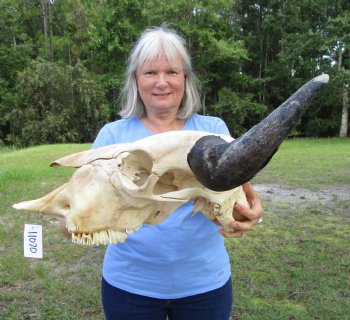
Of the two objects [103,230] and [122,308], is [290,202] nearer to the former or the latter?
[122,308]

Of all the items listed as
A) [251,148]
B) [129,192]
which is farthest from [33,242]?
[251,148]

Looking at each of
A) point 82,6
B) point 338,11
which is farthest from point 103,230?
point 82,6

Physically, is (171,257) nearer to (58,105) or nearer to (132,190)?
(132,190)

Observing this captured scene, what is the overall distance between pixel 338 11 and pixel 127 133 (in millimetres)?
25217

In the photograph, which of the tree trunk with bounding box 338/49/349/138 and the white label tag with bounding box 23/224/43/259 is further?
the tree trunk with bounding box 338/49/349/138

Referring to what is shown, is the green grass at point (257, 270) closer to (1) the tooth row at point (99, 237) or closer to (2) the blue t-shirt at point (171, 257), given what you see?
(2) the blue t-shirt at point (171, 257)

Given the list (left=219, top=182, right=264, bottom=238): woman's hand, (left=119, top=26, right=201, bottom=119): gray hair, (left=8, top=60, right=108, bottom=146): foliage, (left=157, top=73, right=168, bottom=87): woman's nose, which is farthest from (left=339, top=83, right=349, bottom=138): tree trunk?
(left=219, top=182, right=264, bottom=238): woman's hand

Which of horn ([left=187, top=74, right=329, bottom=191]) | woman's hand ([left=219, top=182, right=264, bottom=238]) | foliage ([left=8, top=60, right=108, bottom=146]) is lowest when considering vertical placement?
foliage ([left=8, top=60, right=108, bottom=146])

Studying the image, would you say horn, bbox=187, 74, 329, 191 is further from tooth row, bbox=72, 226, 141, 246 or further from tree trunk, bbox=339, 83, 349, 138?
tree trunk, bbox=339, 83, 349, 138

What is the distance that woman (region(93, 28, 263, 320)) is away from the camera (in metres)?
1.99

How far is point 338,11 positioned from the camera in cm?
2414

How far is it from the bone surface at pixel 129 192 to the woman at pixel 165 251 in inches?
14.7

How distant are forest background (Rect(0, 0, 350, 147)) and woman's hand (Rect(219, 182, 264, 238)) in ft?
72.9

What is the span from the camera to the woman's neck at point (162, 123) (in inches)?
85.6
